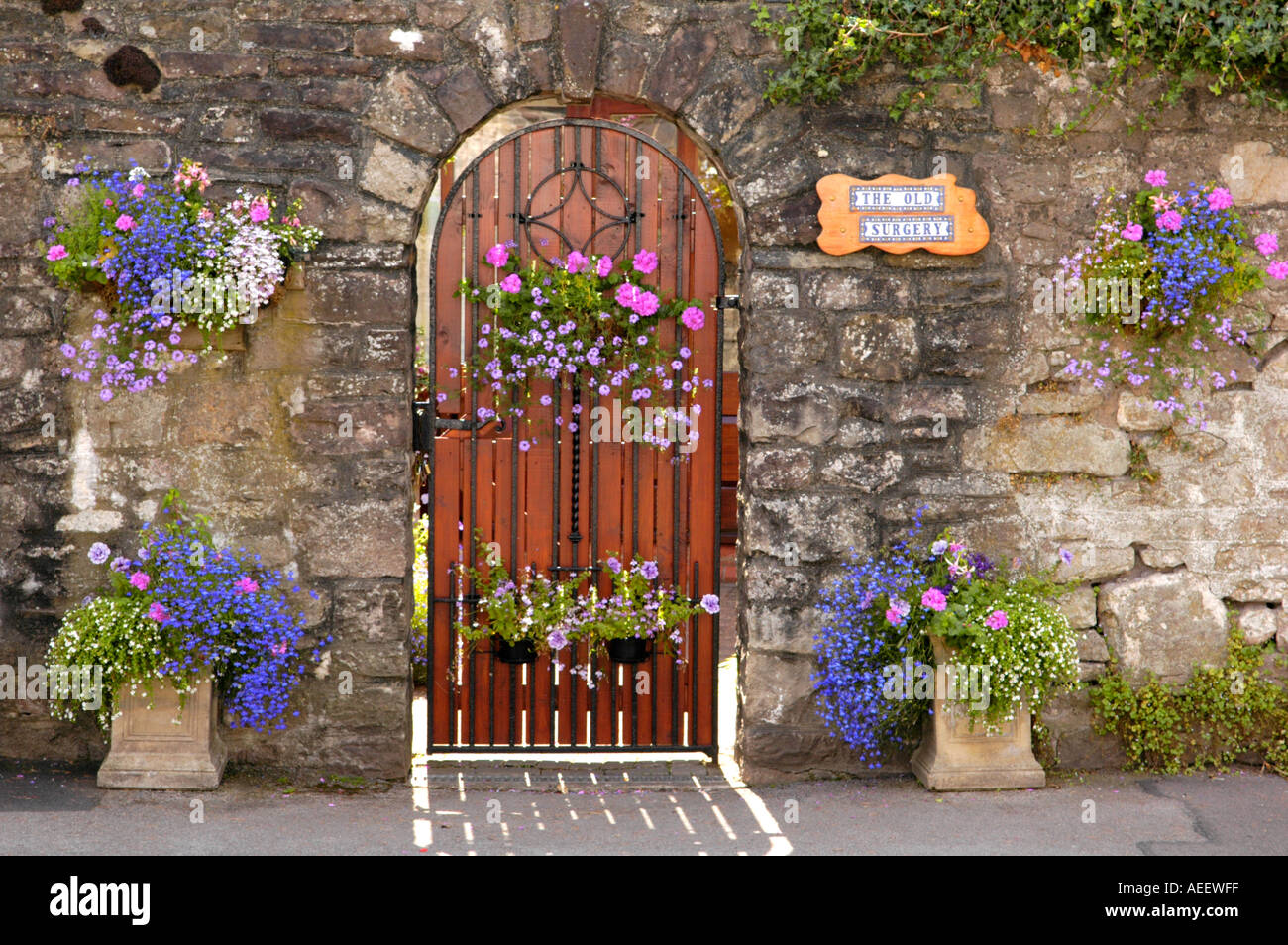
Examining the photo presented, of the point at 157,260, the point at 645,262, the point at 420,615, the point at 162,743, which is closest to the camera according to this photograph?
the point at 157,260

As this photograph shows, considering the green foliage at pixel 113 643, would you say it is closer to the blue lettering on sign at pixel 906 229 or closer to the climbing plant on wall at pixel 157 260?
the climbing plant on wall at pixel 157 260

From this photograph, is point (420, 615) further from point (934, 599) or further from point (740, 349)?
point (934, 599)

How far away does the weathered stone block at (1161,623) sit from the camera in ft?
15.0

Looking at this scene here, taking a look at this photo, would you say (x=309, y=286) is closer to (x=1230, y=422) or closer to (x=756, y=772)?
(x=756, y=772)

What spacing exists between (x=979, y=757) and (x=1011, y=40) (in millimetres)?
2632

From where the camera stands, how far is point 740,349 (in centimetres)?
464

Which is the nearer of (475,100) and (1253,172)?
(475,100)

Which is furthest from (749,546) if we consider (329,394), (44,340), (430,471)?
(44,340)

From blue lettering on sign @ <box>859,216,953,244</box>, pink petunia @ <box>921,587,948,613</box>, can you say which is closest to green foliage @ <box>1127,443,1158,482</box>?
pink petunia @ <box>921,587,948,613</box>

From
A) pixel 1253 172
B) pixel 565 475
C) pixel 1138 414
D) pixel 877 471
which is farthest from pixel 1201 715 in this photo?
pixel 565 475

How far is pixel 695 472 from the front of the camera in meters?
4.79

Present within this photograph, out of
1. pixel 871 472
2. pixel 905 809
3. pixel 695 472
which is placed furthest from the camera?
pixel 695 472

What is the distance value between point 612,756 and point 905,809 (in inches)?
49.8

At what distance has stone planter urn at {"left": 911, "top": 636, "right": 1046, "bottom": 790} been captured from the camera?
436cm
